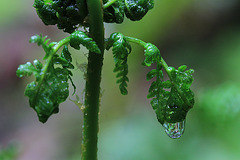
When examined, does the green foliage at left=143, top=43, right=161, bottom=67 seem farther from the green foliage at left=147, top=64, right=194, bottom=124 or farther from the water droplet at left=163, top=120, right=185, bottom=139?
the water droplet at left=163, top=120, right=185, bottom=139

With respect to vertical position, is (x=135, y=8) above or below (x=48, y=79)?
above

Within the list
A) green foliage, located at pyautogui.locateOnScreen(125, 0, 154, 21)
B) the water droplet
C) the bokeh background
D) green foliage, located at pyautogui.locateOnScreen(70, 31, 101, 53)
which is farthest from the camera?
the bokeh background

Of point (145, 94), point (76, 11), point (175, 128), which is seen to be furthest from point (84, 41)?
point (145, 94)

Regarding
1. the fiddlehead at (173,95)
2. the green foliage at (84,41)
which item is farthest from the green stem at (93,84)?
the fiddlehead at (173,95)

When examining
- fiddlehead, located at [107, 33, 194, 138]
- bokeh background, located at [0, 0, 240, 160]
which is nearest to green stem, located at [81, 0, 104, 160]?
fiddlehead, located at [107, 33, 194, 138]

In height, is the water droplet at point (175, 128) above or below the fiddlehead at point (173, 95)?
below

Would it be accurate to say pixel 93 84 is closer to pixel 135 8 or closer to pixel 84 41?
pixel 84 41

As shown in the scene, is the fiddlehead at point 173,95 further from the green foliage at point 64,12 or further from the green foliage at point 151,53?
the green foliage at point 64,12
